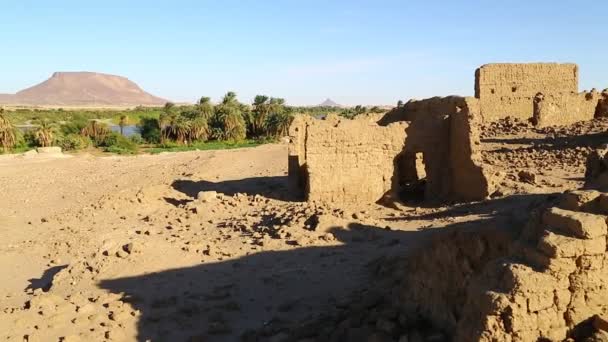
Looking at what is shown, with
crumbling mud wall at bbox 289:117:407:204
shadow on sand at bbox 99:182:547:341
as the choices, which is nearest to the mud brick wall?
shadow on sand at bbox 99:182:547:341

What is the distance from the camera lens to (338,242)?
11023 millimetres

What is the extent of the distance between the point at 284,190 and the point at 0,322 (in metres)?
8.44

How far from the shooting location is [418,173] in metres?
17.0

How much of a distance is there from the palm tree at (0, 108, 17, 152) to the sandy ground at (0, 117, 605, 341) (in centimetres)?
1798

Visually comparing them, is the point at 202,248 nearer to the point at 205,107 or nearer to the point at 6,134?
the point at 6,134

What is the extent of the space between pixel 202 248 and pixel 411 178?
7.49 meters

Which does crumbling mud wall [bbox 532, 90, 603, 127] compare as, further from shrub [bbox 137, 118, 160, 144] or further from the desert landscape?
shrub [bbox 137, 118, 160, 144]

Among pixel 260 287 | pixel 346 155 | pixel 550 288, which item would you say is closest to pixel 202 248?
pixel 260 287

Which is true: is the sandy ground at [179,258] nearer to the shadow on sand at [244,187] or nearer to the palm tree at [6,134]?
the shadow on sand at [244,187]

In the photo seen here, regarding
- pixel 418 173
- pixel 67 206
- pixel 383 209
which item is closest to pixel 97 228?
pixel 67 206

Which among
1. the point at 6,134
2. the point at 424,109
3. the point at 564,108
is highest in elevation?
the point at 564,108

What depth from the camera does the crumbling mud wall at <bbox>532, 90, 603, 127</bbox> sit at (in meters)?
22.7

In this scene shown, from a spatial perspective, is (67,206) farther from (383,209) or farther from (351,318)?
(351,318)

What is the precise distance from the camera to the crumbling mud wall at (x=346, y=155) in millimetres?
13703
